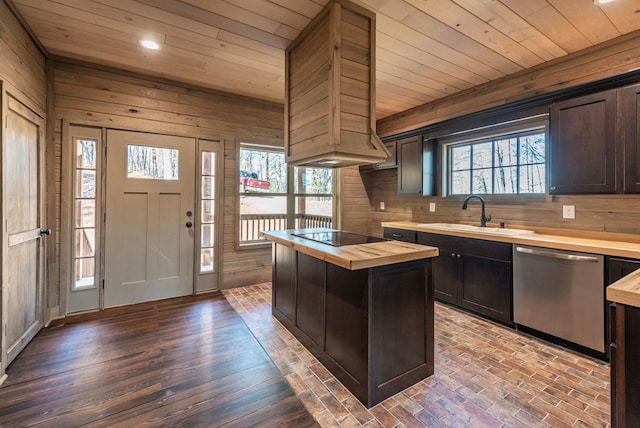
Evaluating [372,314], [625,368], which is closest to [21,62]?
[372,314]

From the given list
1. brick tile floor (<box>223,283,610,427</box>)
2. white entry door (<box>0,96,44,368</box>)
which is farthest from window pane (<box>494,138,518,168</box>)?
white entry door (<box>0,96,44,368</box>)

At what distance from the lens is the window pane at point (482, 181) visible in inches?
141

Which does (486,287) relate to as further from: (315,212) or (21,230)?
(21,230)

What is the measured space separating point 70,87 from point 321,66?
2.77m

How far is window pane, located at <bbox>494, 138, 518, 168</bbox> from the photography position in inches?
130

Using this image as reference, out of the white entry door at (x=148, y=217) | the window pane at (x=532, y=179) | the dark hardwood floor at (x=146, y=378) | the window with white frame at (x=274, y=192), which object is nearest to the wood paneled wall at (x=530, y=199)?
the window pane at (x=532, y=179)

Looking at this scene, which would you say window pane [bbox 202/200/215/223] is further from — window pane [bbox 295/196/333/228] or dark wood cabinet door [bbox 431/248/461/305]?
dark wood cabinet door [bbox 431/248/461/305]

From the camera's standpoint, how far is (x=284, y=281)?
2855mm

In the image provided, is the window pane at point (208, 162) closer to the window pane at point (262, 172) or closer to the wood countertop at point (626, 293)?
the window pane at point (262, 172)

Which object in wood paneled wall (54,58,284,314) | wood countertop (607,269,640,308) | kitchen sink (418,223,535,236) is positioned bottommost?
wood countertop (607,269,640,308)

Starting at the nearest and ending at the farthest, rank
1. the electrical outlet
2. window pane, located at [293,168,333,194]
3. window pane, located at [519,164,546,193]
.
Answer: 1. the electrical outlet
2. window pane, located at [519,164,546,193]
3. window pane, located at [293,168,333,194]

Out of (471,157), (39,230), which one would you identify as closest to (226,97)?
(39,230)

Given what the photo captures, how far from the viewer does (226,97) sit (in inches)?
156

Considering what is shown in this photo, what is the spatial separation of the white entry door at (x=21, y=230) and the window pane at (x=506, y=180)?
4547 mm
